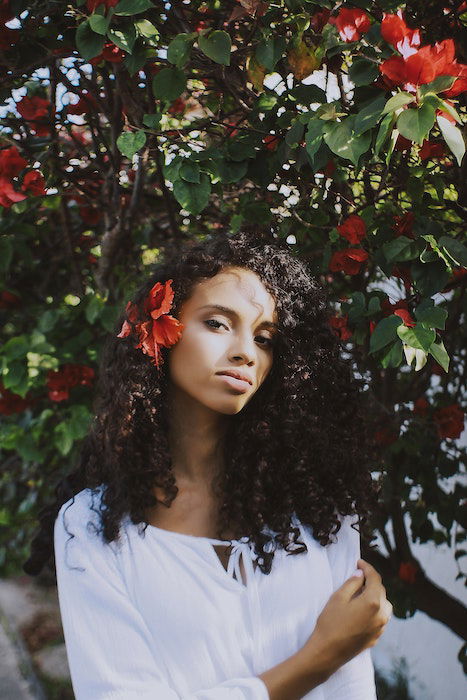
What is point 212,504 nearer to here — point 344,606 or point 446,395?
point 344,606

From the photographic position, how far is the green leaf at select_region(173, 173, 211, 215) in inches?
63.2

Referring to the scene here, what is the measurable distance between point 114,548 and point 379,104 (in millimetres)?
896

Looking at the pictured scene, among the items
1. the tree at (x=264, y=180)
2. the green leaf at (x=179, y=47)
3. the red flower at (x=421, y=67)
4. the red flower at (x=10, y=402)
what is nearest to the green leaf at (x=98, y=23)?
the tree at (x=264, y=180)

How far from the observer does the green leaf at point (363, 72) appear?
4.54ft

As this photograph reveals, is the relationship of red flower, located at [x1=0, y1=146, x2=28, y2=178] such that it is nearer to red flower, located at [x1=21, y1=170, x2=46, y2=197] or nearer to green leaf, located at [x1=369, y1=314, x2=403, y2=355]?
red flower, located at [x1=21, y1=170, x2=46, y2=197]

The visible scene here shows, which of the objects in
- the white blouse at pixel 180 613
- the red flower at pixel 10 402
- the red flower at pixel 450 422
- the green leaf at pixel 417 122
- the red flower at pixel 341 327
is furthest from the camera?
the red flower at pixel 10 402

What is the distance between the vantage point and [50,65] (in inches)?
77.3

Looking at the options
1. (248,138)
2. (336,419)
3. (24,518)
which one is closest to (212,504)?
(336,419)

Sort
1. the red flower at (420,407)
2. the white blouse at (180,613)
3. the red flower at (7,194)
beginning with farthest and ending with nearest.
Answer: the red flower at (420,407), the red flower at (7,194), the white blouse at (180,613)

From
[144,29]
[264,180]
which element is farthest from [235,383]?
[144,29]

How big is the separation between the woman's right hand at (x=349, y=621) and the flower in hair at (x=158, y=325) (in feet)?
1.79

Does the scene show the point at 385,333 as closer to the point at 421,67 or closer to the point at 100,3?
the point at 421,67

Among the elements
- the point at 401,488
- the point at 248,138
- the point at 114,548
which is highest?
the point at 248,138

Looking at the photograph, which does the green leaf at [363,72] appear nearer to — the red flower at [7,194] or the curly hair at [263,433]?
the curly hair at [263,433]
